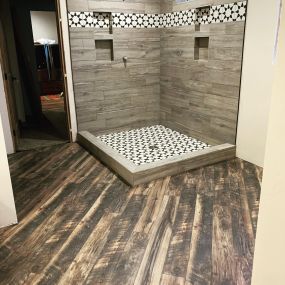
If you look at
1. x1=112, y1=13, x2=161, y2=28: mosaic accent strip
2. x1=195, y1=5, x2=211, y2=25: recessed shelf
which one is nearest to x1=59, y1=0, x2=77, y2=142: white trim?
x1=112, y1=13, x2=161, y2=28: mosaic accent strip

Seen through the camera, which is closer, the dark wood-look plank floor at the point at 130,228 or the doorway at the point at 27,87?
the dark wood-look plank floor at the point at 130,228

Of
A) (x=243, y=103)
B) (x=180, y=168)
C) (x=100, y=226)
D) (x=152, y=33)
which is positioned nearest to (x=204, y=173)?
(x=180, y=168)

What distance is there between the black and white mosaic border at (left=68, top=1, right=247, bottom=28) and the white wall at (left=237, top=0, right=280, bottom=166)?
0.25m

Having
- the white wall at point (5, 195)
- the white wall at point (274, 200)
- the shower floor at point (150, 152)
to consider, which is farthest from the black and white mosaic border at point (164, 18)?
the white wall at point (274, 200)

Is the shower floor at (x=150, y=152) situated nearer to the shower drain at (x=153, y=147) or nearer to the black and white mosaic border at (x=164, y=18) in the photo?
the shower drain at (x=153, y=147)

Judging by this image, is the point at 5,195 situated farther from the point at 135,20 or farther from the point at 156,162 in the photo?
the point at 135,20

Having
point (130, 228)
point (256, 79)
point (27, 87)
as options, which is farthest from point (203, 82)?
point (27, 87)

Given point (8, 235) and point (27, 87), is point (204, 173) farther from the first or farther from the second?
point (27, 87)

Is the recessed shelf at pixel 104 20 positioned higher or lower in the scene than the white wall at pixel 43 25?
lower

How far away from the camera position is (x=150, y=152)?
14.0 ft

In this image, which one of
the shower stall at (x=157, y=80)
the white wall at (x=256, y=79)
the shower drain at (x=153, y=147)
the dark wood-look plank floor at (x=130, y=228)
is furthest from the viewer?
the shower drain at (x=153, y=147)

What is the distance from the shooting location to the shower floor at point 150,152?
3555mm

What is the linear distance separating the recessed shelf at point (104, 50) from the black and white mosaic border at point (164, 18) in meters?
0.26

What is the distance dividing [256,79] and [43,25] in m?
8.20
